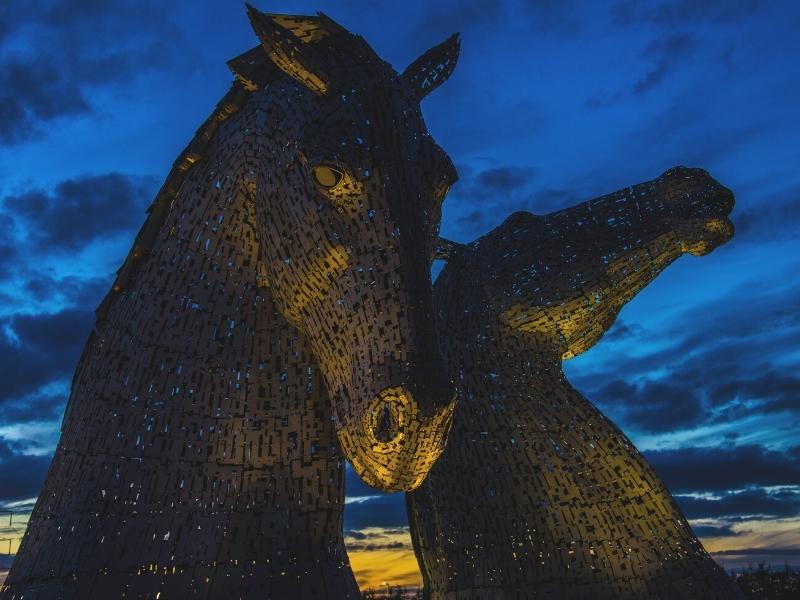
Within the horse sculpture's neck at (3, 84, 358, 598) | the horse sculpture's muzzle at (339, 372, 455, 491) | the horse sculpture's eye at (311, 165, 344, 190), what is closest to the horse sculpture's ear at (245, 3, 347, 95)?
the horse sculpture's neck at (3, 84, 358, 598)

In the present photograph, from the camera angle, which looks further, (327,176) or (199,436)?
(199,436)

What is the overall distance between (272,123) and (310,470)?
47.2 inches

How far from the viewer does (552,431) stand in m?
5.07

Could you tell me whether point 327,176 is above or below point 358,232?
above

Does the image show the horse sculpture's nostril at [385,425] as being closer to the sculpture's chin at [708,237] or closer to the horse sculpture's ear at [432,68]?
the horse sculpture's ear at [432,68]

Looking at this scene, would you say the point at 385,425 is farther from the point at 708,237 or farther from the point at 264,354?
the point at 708,237

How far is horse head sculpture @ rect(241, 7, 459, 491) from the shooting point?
88.5 inches

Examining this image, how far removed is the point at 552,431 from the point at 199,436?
9.48 feet

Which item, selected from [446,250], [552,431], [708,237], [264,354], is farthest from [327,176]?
[708,237]

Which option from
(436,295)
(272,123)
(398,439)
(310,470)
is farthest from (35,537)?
(436,295)

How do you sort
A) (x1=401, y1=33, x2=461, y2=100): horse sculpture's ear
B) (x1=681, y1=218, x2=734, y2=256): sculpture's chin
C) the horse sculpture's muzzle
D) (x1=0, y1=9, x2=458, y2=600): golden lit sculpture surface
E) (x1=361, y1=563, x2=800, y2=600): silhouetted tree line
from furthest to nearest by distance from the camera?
(x1=361, y1=563, x2=800, y2=600): silhouetted tree line
(x1=681, y1=218, x2=734, y2=256): sculpture's chin
(x1=401, y1=33, x2=461, y2=100): horse sculpture's ear
(x1=0, y1=9, x2=458, y2=600): golden lit sculpture surface
the horse sculpture's muzzle

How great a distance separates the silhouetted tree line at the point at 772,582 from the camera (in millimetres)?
11297

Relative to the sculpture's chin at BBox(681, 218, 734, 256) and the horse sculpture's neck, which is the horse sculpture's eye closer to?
the horse sculpture's neck

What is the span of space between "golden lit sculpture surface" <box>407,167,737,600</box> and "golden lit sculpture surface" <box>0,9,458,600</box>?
2125 mm
